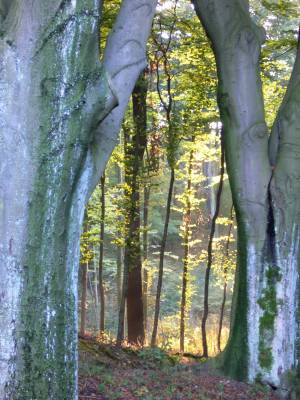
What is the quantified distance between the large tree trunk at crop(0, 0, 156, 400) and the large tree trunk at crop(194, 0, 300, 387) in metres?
3.16

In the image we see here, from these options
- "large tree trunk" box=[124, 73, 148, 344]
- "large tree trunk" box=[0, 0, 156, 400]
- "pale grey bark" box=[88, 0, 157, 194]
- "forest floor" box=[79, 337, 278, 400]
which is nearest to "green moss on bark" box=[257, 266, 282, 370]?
"forest floor" box=[79, 337, 278, 400]

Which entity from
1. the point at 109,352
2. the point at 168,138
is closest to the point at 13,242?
the point at 109,352

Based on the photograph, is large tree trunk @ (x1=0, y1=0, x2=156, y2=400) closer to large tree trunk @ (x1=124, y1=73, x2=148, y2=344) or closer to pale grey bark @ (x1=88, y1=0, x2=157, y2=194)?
pale grey bark @ (x1=88, y1=0, x2=157, y2=194)

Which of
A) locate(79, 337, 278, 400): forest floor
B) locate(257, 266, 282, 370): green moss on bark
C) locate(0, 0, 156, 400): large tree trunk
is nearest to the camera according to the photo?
locate(0, 0, 156, 400): large tree trunk

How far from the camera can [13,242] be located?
3.21 m

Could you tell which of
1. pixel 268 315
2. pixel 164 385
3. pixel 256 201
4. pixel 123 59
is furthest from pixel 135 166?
pixel 123 59

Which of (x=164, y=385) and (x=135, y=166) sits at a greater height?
(x=135, y=166)

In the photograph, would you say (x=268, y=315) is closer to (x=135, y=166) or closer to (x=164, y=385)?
(x=164, y=385)

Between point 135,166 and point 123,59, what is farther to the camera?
point 135,166

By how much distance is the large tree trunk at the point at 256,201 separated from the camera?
19.6ft

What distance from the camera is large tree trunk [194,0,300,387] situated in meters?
5.98

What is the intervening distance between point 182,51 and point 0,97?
7.50 meters

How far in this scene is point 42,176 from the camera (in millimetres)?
3271

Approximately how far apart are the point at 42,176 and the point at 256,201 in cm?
359
